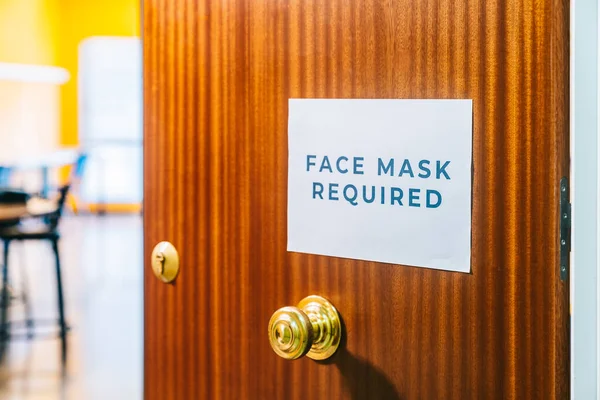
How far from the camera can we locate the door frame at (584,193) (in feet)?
1.99

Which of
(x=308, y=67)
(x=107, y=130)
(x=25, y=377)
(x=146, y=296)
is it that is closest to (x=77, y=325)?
(x=25, y=377)

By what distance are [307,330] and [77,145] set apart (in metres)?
8.99

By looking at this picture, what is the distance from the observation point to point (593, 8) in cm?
62

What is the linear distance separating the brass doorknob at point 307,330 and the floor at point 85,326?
1898 millimetres

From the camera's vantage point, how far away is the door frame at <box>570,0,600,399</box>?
0.61m

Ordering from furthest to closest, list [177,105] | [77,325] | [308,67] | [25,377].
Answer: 1. [77,325]
2. [25,377]
3. [177,105]
4. [308,67]

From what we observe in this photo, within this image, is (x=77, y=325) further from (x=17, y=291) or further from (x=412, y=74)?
(x=412, y=74)

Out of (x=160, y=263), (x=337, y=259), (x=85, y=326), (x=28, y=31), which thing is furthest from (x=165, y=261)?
(x=28, y=31)

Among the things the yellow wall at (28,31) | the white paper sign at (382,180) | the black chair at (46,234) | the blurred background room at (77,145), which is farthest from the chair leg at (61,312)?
the yellow wall at (28,31)

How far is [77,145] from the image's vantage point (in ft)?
30.2

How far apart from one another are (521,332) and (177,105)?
0.45m

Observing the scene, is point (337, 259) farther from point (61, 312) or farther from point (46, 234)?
point (61, 312)

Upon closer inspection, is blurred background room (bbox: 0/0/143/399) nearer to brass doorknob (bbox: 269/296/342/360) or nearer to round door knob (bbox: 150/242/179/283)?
round door knob (bbox: 150/242/179/283)

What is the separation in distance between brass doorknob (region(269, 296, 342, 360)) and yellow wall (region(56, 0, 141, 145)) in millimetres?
8734
